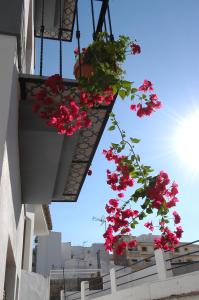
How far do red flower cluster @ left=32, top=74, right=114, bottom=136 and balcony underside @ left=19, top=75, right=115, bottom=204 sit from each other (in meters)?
0.11

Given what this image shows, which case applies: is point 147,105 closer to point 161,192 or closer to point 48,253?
point 161,192

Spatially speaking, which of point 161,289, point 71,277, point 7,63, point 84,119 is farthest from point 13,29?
point 71,277

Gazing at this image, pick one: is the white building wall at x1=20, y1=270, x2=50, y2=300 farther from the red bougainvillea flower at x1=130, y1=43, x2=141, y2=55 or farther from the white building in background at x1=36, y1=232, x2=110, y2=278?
the white building in background at x1=36, y1=232, x2=110, y2=278

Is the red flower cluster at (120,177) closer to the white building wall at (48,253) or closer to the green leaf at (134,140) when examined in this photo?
the green leaf at (134,140)

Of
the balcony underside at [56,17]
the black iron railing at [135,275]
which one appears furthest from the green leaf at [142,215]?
the black iron railing at [135,275]

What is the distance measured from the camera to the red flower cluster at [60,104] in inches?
122

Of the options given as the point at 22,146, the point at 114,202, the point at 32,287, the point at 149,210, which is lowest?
the point at 32,287

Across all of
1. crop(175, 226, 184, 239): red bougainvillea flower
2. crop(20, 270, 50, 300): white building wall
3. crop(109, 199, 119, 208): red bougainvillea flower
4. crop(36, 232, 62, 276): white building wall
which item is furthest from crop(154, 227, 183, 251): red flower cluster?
crop(36, 232, 62, 276): white building wall

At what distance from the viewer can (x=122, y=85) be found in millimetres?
3346

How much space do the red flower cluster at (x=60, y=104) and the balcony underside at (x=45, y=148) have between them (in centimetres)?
11

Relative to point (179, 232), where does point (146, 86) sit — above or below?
above

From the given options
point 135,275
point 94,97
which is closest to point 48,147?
point 94,97

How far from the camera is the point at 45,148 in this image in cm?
363

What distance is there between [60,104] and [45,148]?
24.9 inches
